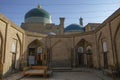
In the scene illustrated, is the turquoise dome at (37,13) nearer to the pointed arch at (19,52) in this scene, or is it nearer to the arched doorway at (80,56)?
the arched doorway at (80,56)

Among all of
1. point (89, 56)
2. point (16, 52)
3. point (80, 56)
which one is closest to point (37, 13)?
point (80, 56)

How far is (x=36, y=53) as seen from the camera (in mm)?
16672

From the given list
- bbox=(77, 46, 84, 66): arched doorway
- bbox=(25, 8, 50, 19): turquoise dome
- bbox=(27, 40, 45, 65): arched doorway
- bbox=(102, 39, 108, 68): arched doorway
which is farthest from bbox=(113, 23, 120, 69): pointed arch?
bbox=(25, 8, 50, 19): turquoise dome

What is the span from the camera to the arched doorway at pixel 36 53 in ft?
53.5

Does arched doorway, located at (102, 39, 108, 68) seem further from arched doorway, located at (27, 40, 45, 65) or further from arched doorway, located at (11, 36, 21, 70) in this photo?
arched doorway, located at (11, 36, 21, 70)

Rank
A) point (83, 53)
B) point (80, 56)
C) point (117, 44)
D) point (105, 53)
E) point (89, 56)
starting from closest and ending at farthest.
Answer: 1. point (117, 44)
2. point (105, 53)
3. point (89, 56)
4. point (83, 53)
5. point (80, 56)

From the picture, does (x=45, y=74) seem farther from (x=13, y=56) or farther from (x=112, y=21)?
(x=112, y=21)

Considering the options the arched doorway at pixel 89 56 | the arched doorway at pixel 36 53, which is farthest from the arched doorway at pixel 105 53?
the arched doorway at pixel 36 53

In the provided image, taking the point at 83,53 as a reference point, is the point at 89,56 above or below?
below

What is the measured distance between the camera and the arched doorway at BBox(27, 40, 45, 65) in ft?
53.5

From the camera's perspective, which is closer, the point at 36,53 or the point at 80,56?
the point at 36,53

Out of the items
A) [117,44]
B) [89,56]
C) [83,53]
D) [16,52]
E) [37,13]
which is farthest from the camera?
[37,13]

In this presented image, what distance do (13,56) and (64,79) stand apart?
5.76 metres

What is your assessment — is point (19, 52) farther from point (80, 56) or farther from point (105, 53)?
point (105, 53)
